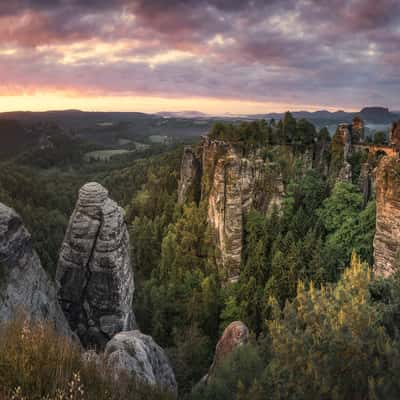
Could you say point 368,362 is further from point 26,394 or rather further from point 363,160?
point 363,160

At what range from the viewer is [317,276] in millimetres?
32094

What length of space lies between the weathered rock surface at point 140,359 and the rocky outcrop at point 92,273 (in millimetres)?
4308

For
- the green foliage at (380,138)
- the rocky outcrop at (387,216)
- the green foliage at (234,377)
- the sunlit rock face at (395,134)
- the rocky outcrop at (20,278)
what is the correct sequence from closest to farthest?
1. the green foliage at (234,377)
2. the rocky outcrop at (20,278)
3. the rocky outcrop at (387,216)
4. the sunlit rock face at (395,134)
5. the green foliage at (380,138)

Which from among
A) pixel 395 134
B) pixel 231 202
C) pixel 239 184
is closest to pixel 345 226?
pixel 239 184

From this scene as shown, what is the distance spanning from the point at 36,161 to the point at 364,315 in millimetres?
199708

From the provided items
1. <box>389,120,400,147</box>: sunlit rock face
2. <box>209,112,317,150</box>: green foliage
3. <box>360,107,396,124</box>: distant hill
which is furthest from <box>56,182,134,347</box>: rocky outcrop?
<box>360,107,396,124</box>: distant hill

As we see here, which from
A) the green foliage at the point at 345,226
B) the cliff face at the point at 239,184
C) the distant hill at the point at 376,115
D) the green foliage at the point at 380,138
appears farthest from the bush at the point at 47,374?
the distant hill at the point at 376,115

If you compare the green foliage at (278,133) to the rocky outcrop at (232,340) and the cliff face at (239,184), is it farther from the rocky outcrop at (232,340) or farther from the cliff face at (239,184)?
the rocky outcrop at (232,340)

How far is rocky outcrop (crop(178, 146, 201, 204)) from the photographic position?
2144 inches

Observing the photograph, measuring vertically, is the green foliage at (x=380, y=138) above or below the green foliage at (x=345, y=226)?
above

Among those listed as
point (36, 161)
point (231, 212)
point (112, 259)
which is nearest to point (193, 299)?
point (231, 212)

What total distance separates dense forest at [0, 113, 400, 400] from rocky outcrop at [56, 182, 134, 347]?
6713 mm

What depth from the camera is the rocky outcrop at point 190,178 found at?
5447 cm

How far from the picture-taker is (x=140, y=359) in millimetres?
12664
